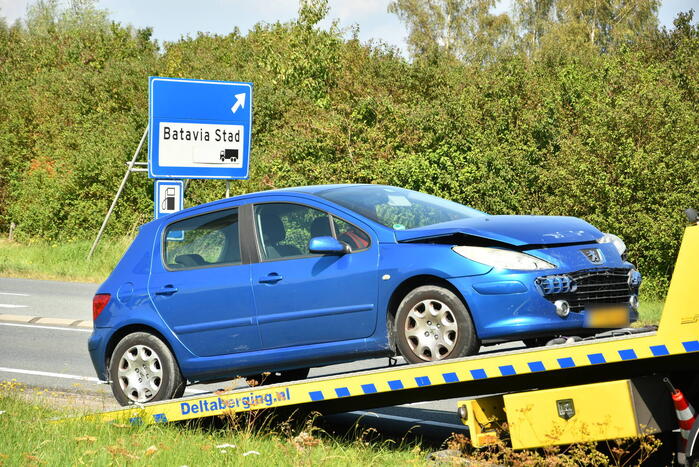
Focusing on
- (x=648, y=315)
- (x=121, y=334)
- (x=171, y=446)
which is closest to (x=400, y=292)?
(x=171, y=446)

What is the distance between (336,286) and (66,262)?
2110 cm

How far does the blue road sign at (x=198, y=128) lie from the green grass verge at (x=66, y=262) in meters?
8.45

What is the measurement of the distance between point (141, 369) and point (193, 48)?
50.8 metres

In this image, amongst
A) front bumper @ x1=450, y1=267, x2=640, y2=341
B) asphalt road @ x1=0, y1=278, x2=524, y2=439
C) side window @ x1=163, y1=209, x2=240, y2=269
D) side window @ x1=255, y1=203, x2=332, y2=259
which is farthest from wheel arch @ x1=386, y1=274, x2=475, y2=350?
side window @ x1=163, y1=209, x2=240, y2=269

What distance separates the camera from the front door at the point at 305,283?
6.30m

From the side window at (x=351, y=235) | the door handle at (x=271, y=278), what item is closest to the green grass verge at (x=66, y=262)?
the door handle at (x=271, y=278)

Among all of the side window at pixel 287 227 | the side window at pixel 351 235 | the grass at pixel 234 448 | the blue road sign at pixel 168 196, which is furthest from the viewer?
the blue road sign at pixel 168 196

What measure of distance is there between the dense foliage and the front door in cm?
1321

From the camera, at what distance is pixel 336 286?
21.0 ft

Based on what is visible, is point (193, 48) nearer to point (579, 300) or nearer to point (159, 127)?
point (159, 127)

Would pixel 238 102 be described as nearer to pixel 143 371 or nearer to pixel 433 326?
pixel 143 371

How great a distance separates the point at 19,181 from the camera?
41625 millimetres

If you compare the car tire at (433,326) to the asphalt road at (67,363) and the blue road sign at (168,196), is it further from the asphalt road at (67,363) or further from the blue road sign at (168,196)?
the blue road sign at (168,196)

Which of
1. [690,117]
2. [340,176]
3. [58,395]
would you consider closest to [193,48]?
[340,176]
